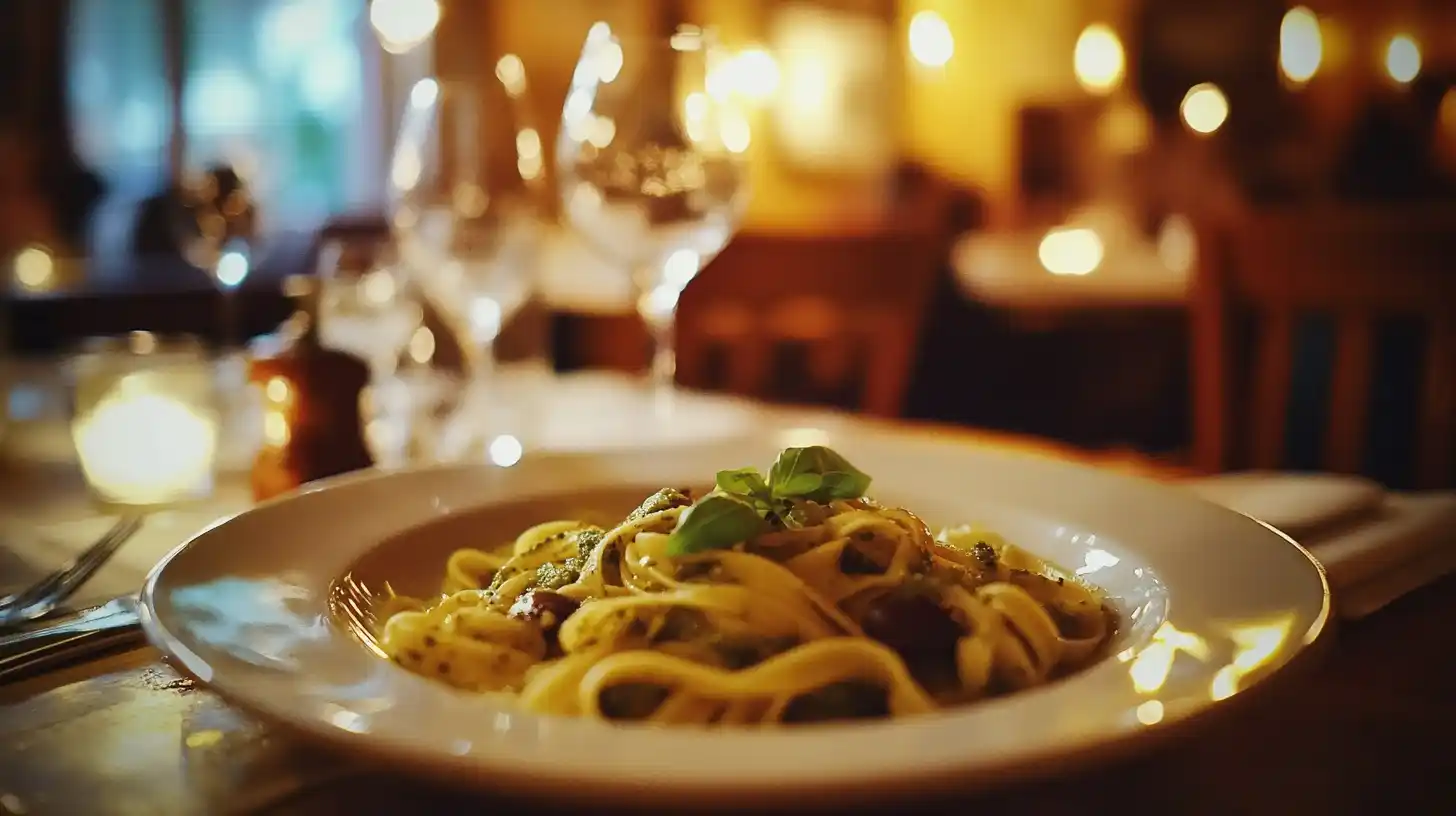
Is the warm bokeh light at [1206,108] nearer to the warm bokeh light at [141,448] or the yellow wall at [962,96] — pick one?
the yellow wall at [962,96]

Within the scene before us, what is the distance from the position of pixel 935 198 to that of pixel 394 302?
6980mm

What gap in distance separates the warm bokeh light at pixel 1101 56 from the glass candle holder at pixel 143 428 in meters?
8.57

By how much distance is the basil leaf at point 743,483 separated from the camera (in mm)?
767

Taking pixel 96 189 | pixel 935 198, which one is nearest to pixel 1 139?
pixel 96 189

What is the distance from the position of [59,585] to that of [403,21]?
7.39m

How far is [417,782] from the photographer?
51 centimetres

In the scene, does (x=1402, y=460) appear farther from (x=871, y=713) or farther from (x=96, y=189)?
(x=96, y=189)

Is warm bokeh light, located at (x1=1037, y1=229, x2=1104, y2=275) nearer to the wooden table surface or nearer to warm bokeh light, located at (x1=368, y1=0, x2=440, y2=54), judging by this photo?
warm bokeh light, located at (x1=368, y1=0, x2=440, y2=54)

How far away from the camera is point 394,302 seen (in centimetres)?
175

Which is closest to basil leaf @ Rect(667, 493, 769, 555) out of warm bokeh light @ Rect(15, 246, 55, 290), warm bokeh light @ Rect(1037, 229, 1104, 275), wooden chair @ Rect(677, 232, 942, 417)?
wooden chair @ Rect(677, 232, 942, 417)

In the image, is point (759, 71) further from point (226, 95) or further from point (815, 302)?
point (815, 302)

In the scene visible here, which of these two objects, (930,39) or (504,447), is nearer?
(504,447)

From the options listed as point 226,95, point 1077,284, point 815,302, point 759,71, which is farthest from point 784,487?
point 226,95

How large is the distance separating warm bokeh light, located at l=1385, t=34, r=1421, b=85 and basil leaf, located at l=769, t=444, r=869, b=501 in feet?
28.3
